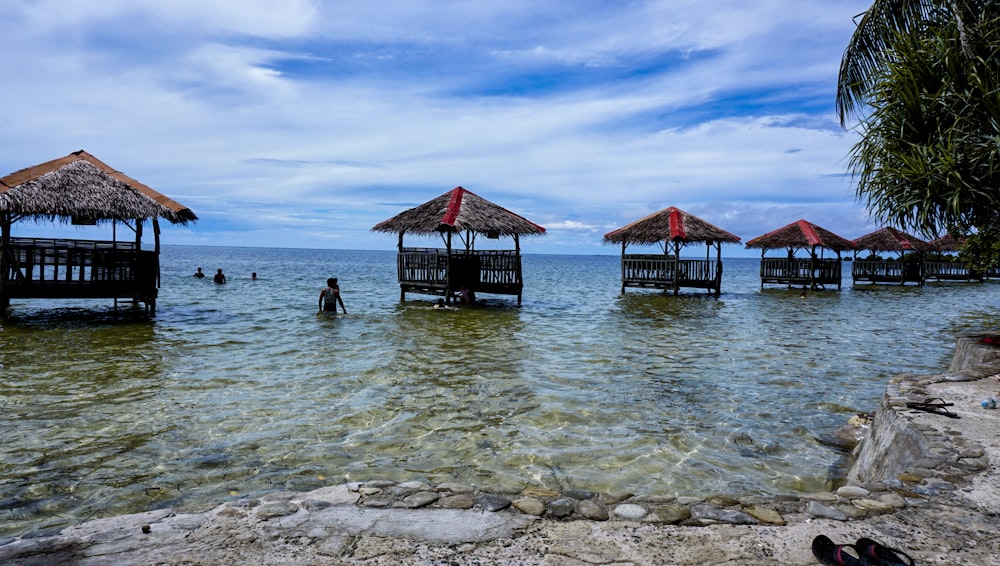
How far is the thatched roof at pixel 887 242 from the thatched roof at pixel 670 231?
13740 millimetres

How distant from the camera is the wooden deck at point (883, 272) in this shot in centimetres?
3466

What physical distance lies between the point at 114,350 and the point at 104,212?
484 cm

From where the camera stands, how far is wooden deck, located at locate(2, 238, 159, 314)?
13.3 metres

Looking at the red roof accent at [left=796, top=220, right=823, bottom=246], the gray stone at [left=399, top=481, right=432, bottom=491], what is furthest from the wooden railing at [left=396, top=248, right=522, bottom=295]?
the red roof accent at [left=796, top=220, right=823, bottom=246]

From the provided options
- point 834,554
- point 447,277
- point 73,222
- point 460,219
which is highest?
point 460,219

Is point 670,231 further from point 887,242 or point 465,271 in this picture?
point 887,242

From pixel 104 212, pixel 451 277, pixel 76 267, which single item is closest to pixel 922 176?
pixel 451 277

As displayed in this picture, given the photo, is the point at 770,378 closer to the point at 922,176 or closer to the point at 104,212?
the point at 922,176

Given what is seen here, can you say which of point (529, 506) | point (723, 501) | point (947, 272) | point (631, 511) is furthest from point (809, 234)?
point (529, 506)

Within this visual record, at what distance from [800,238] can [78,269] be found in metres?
29.2

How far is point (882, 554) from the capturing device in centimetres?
270

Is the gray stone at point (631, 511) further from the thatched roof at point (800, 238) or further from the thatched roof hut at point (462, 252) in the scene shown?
the thatched roof at point (800, 238)

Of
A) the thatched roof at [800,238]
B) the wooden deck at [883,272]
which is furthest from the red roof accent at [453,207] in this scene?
the wooden deck at [883,272]

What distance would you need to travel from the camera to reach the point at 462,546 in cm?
293
